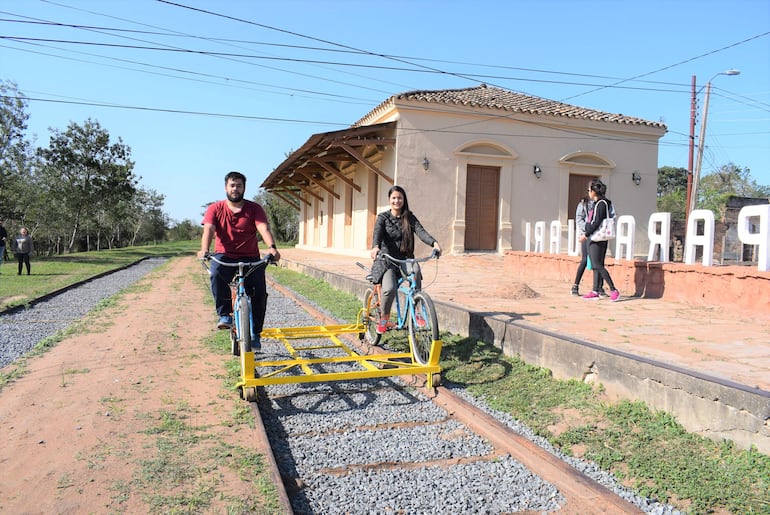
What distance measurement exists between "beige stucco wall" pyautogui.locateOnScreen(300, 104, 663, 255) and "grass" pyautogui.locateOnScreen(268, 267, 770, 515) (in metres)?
11.8

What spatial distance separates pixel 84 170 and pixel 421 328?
105 ft

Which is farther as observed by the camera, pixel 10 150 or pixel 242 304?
pixel 10 150

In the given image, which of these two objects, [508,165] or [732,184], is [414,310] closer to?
[508,165]

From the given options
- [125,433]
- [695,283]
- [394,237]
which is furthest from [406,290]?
[695,283]

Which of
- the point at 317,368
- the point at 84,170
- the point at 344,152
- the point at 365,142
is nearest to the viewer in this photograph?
the point at 317,368

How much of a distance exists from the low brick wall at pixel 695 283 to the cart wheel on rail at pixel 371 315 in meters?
4.24

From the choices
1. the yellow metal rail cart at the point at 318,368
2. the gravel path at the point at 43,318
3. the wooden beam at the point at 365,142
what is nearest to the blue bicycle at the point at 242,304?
the yellow metal rail cart at the point at 318,368

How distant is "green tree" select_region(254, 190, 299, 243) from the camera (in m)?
47.5

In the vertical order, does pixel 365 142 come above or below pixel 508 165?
above

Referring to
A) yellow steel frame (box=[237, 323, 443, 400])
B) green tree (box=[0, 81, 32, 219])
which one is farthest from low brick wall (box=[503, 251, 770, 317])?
green tree (box=[0, 81, 32, 219])

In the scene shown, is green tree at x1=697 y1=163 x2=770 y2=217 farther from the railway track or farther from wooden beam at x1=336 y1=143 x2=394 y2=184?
the railway track

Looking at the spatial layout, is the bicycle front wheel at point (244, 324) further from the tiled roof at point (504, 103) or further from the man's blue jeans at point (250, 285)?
the tiled roof at point (504, 103)

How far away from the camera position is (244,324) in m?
4.38

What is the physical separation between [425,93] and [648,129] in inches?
317
